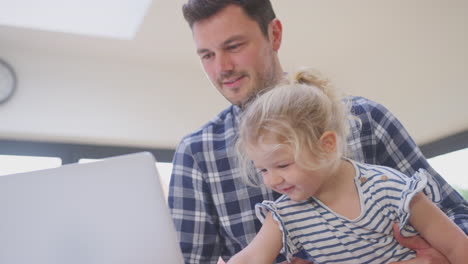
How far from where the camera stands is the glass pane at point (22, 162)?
333cm

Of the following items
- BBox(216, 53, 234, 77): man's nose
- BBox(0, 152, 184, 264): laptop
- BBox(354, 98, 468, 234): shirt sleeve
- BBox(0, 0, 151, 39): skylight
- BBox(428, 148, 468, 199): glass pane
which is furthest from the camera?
BBox(428, 148, 468, 199): glass pane

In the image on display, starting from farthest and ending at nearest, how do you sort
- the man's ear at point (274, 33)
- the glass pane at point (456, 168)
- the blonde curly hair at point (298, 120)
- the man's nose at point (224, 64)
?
the glass pane at point (456, 168) → the man's ear at point (274, 33) → the man's nose at point (224, 64) → the blonde curly hair at point (298, 120)

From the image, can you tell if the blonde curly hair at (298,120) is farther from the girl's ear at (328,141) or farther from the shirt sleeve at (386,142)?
the shirt sleeve at (386,142)

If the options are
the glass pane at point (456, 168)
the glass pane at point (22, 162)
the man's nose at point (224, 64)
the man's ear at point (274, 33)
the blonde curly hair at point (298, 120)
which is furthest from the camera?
the glass pane at point (456, 168)

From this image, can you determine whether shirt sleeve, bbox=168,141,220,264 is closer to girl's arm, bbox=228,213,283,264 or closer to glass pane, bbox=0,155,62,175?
girl's arm, bbox=228,213,283,264

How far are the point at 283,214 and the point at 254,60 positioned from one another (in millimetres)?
561

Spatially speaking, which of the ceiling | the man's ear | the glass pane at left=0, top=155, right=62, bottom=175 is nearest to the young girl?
the man's ear

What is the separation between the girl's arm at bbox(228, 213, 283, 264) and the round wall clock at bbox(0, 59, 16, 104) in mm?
2863

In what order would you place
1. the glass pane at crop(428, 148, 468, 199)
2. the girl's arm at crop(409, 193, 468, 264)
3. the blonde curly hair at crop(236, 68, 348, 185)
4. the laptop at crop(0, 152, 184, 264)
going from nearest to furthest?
the laptop at crop(0, 152, 184, 264), the girl's arm at crop(409, 193, 468, 264), the blonde curly hair at crop(236, 68, 348, 185), the glass pane at crop(428, 148, 468, 199)

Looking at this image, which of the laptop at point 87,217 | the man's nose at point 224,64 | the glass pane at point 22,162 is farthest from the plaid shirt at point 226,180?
the glass pane at point 22,162

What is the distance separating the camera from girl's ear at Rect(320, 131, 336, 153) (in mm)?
1020

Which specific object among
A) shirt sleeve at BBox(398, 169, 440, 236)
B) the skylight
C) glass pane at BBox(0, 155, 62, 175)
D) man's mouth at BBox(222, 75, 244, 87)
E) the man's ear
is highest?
the skylight

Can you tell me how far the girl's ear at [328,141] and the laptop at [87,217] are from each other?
18.6 inches

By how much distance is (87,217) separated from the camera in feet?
2.07
